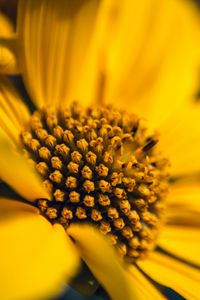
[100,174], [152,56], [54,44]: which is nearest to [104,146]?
[100,174]

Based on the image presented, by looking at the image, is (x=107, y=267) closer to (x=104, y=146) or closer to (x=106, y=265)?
(x=106, y=265)

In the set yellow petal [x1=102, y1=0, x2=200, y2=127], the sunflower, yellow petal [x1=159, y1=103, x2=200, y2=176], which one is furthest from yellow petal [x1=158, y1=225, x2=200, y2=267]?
yellow petal [x1=102, y1=0, x2=200, y2=127]

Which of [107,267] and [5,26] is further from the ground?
[5,26]

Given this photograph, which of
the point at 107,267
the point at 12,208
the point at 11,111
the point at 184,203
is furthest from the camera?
the point at 184,203

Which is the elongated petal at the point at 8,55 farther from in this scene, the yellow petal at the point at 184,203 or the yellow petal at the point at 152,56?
the yellow petal at the point at 184,203

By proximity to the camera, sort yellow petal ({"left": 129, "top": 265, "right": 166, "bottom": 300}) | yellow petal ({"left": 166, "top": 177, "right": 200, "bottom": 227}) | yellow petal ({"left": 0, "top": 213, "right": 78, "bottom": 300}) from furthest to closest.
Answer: yellow petal ({"left": 166, "top": 177, "right": 200, "bottom": 227}) → yellow petal ({"left": 129, "top": 265, "right": 166, "bottom": 300}) → yellow petal ({"left": 0, "top": 213, "right": 78, "bottom": 300})

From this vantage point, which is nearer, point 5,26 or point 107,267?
point 107,267

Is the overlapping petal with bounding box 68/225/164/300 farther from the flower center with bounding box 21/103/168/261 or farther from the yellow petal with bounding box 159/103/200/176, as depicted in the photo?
the yellow petal with bounding box 159/103/200/176
